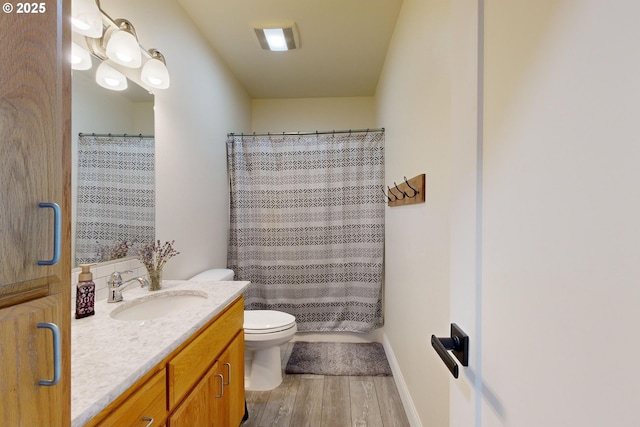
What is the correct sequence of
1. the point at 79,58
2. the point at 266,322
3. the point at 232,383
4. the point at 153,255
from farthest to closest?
the point at 266,322
the point at 153,255
the point at 232,383
the point at 79,58

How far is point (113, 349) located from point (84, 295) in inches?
15.5

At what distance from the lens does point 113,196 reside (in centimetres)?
132

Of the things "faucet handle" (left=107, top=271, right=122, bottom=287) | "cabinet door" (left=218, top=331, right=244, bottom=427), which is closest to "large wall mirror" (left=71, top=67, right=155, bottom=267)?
"faucet handle" (left=107, top=271, right=122, bottom=287)

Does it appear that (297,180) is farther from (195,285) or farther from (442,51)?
(442,51)

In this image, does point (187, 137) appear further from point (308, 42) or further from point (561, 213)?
point (561, 213)

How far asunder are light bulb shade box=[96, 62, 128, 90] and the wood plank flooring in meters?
1.95

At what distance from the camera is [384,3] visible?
187cm

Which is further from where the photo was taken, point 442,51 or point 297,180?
point 297,180

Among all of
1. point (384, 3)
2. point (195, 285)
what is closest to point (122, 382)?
point (195, 285)

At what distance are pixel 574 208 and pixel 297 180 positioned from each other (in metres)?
2.41

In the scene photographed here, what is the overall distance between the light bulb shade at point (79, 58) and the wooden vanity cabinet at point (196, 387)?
1.16 meters

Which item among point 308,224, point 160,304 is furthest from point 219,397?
point 308,224

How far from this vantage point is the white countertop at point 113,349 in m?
0.61

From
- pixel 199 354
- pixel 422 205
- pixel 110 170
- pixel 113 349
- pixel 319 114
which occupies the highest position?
pixel 319 114
